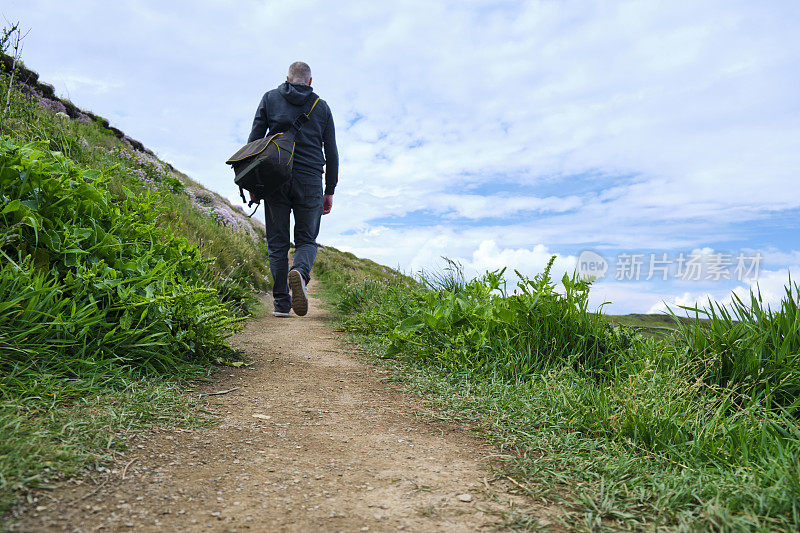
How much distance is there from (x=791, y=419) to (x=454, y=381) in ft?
5.66

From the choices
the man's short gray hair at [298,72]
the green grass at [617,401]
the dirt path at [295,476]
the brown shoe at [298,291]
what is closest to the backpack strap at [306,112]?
the man's short gray hair at [298,72]

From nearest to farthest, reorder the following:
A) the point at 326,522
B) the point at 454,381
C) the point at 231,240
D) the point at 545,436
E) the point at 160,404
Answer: the point at 326,522 < the point at 545,436 < the point at 160,404 < the point at 454,381 < the point at 231,240

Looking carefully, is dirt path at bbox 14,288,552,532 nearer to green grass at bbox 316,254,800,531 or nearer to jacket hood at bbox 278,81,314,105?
green grass at bbox 316,254,800,531

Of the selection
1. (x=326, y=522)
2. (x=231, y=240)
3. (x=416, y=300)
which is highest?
(x=231, y=240)

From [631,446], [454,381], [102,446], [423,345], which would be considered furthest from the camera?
[423,345]

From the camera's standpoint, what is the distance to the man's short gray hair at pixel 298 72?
6.34 meters

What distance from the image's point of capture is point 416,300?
14.6 ft

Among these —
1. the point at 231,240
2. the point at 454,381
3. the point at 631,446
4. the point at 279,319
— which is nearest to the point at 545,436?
the point at 631,446

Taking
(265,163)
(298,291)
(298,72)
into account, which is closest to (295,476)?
(265,163)

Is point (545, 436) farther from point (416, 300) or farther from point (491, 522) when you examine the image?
point (416, 300)

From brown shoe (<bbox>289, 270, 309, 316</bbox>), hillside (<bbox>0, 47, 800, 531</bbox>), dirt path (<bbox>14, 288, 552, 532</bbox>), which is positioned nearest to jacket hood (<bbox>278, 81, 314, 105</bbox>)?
brown shoe (<bbox>289, 270, 309, 316</bbox>)

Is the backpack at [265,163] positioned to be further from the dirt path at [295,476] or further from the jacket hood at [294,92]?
the dirt path at [295,476]

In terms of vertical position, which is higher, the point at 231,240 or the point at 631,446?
the point at 231,240

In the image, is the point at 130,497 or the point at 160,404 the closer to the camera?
the point at 130,497
